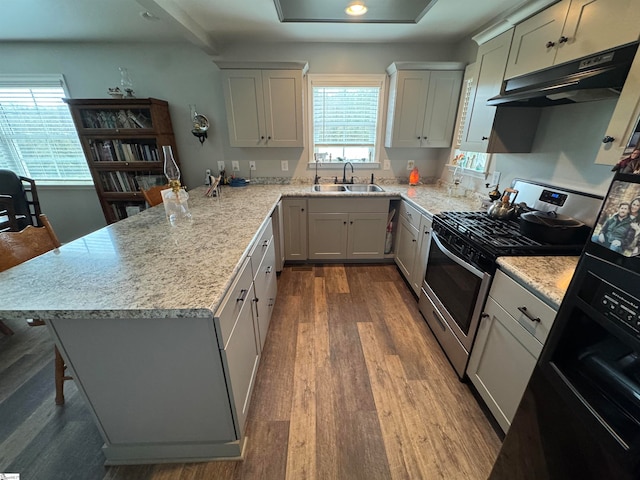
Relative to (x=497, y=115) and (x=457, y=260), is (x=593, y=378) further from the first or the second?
(x=497, y=115)

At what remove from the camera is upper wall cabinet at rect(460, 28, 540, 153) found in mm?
1784

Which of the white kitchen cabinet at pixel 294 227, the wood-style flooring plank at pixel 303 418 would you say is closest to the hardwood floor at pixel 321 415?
the wood-style flooring plank at pixel 303 418

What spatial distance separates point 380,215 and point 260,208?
140 cm

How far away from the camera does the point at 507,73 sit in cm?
170

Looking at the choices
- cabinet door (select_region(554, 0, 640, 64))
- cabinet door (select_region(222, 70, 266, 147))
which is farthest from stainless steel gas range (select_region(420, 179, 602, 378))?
cabinet door (select_region(222, 70, 266, 147))

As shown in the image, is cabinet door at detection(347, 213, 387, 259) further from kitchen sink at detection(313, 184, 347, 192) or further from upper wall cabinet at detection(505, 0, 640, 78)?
upper wall cabinet at detection(505, 0, 640, 78)

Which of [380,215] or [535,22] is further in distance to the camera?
[380,215]

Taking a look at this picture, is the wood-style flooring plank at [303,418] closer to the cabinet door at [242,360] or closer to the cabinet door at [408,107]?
the cabinet door at [242,360]

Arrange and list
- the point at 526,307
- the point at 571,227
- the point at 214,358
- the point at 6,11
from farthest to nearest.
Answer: the point at 6,11 < the point at 571,227 < the point at 526,307 < the point at 214,358

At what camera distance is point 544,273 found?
114cm

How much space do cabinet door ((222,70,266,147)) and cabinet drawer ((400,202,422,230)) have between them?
5.67ft

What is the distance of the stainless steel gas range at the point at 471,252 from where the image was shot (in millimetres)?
1365

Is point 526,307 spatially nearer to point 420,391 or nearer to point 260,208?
point 420,391

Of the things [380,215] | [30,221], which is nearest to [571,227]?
[380,215]
